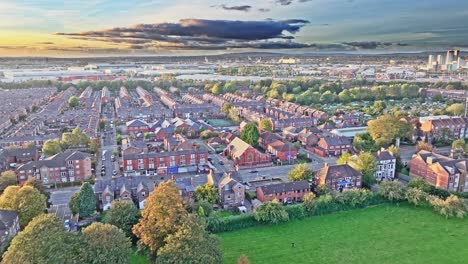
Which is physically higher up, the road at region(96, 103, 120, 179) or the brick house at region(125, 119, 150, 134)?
the brick house at region(125, 119, 150, 134)

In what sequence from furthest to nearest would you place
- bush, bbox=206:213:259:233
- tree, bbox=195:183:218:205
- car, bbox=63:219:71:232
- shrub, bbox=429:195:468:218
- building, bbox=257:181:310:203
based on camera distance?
building, bbox=257:181:310:203 → tree, bbox=195:183:218:205 → shrub, bbox=429:195:468:218 → bush, bbox=206:213:259:233 → car, bbox=63:219:71:232

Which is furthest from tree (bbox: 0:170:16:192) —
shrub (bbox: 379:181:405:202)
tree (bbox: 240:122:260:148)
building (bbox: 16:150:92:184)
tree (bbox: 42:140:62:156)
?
shrub (bbox: 379:181:405:202)

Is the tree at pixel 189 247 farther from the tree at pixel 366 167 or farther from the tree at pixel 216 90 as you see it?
the tree at pixel 216 90

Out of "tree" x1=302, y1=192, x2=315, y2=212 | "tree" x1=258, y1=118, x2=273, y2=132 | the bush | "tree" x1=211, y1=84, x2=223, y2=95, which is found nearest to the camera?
the bush

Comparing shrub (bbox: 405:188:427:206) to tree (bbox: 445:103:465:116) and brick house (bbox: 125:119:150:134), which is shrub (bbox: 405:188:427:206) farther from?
tree (bbox: 445:103:465:116)

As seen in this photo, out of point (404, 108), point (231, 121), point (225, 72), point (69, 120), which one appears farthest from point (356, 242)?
point (225, 72)

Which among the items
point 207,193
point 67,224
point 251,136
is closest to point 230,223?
point 207,193
